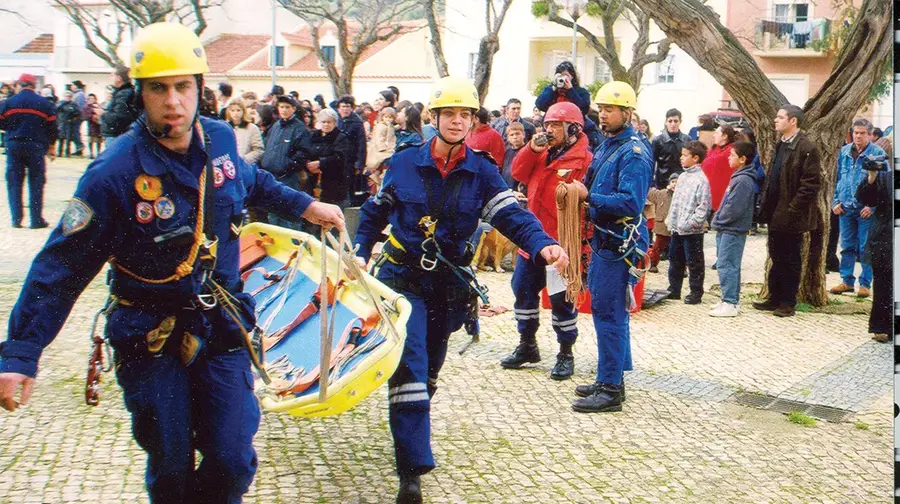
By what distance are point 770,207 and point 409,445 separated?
6.95 meters

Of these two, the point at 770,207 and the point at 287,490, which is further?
the point at 770,207

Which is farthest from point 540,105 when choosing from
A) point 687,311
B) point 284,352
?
point 284,352

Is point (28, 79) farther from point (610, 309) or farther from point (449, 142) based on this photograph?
point (449, 142)

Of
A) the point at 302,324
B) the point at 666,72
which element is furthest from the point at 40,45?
the point at 302,324

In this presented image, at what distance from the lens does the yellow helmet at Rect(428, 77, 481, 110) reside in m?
5.35

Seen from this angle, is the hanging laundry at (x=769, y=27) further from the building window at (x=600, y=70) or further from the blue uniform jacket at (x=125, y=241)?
the blue uniform jacket at (x=125, y=241)

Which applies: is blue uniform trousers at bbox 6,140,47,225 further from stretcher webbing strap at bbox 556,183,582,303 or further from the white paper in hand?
stretcher webbing strap at bbox 556,183,582,303

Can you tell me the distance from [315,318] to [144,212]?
212 cm

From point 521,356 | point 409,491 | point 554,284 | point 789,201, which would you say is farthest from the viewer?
point 789,201

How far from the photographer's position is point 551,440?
623 cm

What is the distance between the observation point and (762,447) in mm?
6246

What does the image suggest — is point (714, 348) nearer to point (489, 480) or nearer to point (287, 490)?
point (489, 480)

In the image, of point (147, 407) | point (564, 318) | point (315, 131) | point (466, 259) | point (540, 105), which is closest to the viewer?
point (147, 407)

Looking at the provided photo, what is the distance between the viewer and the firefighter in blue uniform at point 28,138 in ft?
46.8
